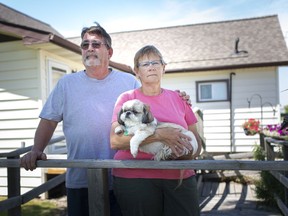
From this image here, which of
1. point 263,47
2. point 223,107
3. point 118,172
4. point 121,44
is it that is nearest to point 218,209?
point 118,172

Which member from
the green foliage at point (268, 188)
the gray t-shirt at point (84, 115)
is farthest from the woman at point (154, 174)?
the green foliage at point (268, 188)

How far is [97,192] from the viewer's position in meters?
2.10

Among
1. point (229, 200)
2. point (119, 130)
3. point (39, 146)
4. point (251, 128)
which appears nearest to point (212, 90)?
point (251, 128)

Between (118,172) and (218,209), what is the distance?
364 centimetres

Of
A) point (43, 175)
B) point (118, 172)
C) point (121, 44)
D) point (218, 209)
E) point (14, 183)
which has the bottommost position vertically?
point (218, 209)

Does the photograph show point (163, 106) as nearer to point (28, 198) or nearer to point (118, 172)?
point (118, 172)

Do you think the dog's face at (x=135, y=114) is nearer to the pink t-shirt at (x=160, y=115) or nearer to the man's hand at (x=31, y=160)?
the pink t-shirt at (x=160, y=115)

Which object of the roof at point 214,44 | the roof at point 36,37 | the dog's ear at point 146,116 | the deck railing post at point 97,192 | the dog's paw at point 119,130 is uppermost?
the roof at point 214,44

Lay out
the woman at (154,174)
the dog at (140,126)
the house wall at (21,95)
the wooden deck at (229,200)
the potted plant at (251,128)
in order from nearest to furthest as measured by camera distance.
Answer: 1. the dog at (140,126)
2. the woman at (154,174)
3. the wooden deck at (229,200)
4. the house wall at (21,95)
5. the potted plant at (251,128)

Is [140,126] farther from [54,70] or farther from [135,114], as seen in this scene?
[54,70]

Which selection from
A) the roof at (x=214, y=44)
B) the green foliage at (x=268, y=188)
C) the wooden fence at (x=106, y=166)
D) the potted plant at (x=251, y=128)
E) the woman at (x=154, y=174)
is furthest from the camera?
the roof at (x=214, y=44)

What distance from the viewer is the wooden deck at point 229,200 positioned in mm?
5035

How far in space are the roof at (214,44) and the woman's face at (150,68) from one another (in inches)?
319

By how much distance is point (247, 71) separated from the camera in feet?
33.1
